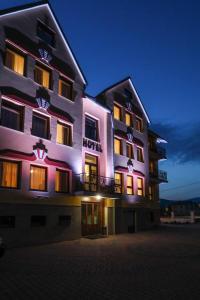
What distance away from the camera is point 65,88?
22.6m

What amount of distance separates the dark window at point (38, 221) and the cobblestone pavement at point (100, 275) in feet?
11.6

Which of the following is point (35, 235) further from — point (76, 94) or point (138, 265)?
point (76, 94)

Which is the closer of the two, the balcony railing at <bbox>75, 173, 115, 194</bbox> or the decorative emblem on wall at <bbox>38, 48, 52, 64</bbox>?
the decorative emblem on wall at <bbox>38, 48, 52, 64</bbox>

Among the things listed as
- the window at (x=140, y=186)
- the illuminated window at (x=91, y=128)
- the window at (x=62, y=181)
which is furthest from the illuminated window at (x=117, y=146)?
the window at (x=62, y=181)

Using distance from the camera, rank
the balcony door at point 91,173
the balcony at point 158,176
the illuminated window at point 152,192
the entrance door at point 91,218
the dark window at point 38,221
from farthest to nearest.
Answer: the balcony at point 158,176
the illuminated window at point 152,192
the balcony door at point 91,173
the entrance door at point 91,218
the dark window at point 38,221

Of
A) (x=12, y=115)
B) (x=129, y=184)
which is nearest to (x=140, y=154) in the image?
(x=129, y=184)

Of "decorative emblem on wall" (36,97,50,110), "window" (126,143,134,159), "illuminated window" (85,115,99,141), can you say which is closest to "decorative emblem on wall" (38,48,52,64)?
"decorative emblem on wall" (36,97,50,110)

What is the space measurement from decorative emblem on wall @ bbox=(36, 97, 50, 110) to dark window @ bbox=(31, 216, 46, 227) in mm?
7362

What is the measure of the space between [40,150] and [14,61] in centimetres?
608

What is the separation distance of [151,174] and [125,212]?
345 inches

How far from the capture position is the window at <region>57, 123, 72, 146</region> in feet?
69.7

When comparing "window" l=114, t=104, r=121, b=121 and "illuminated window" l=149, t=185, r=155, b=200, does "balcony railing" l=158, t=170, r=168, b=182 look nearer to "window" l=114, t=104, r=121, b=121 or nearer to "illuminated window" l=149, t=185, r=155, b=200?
"illuminated window" l=149, t=185, r=155, b=200

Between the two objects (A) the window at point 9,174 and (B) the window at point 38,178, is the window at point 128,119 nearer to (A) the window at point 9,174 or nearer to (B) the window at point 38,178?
(B) the window at point 38,178

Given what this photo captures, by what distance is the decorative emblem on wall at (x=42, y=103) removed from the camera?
770 inches
